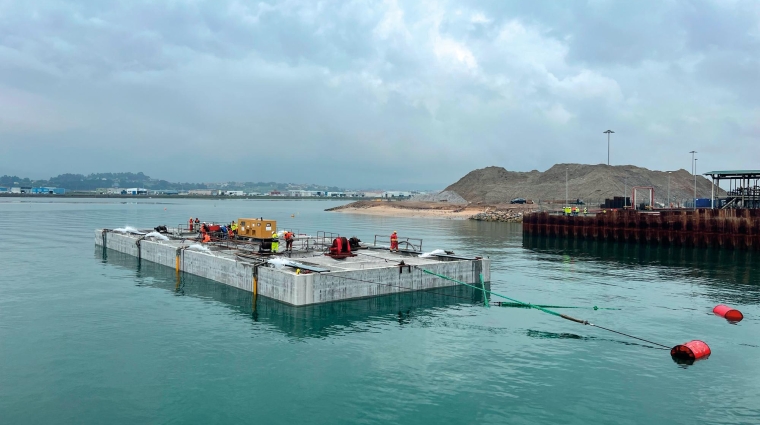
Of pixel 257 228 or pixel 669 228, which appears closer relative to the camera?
pixel 257 228

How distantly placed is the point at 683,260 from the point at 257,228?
4164cm

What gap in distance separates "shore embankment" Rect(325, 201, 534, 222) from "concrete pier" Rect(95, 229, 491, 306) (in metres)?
82.9

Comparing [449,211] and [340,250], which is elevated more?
[449,211]

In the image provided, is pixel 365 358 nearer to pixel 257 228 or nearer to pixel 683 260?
pixel 257 228

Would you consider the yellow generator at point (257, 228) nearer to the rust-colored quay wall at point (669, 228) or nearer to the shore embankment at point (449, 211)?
the rust-colored quay wall at point (669, 228)

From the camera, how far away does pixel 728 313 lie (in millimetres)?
29391

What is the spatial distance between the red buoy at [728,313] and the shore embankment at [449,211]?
3443 inches

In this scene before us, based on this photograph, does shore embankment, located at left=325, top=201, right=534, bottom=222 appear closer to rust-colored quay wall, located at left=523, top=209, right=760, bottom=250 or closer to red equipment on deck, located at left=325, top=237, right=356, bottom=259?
rust-colored quay wall, located at left=523, top=209, right=760, bottom=250

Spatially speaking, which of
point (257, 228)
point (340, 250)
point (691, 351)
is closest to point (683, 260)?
point (340, 250)

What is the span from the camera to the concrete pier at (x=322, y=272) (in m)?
30.2

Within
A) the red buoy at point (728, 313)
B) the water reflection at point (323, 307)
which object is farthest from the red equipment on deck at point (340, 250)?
the red buoy at point (728, 313)

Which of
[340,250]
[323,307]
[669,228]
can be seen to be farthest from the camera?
[669,228]

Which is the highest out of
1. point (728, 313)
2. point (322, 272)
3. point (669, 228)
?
point (669, 228)

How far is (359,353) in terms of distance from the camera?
2253cm
